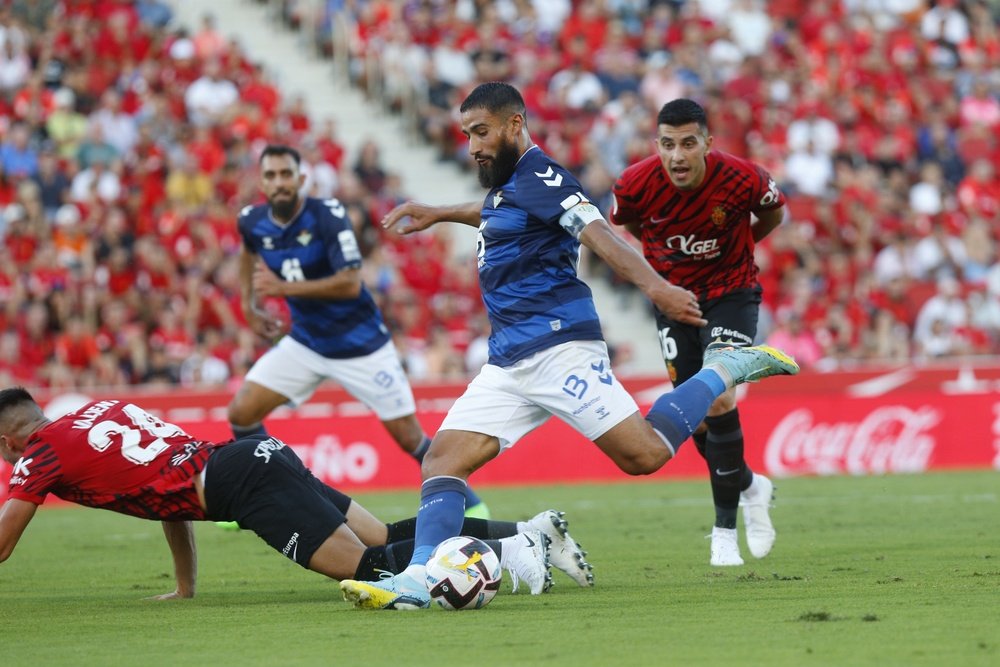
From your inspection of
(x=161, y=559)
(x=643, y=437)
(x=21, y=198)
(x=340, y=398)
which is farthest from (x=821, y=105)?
(x=643, y=437)

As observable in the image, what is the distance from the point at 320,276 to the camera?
12.4 m

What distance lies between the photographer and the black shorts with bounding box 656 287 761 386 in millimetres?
9562

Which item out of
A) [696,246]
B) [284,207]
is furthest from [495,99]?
[284,207]

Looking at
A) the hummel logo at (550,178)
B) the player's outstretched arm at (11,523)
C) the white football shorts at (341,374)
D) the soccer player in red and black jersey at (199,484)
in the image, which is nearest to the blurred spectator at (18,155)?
the white football shorts at (341,374)

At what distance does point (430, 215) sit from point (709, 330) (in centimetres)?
195

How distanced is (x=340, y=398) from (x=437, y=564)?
11.3 m

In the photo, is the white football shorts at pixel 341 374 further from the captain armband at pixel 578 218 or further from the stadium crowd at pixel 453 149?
the stadium crowd at pixel 453 149

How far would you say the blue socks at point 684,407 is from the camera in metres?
8.05

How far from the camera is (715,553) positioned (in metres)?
9.59

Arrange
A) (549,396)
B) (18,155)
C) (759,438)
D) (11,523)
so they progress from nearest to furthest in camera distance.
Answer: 1. (11,523)
2. (549,396)
3. (759,438)
4. (18,155)

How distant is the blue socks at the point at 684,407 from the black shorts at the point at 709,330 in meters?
0.96

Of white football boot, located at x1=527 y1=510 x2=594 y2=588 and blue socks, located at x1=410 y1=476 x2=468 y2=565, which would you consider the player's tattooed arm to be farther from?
blue socks, located at x1=410 y1=476 x2=468 y2=565

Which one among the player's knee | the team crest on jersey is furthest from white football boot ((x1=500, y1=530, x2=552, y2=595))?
the team crest on jersey

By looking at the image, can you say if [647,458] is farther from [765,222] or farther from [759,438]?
[759,438]
